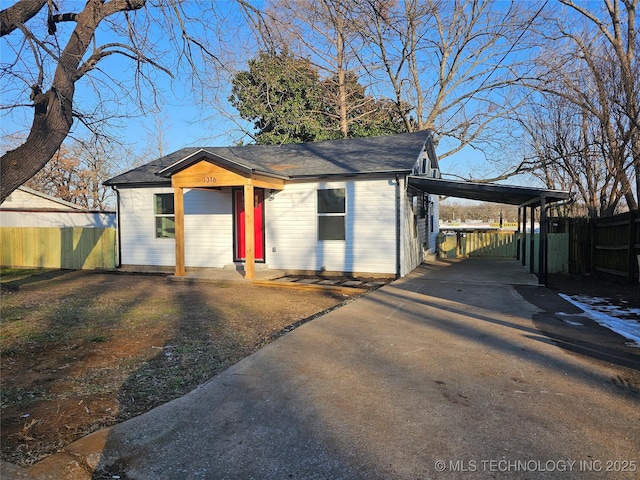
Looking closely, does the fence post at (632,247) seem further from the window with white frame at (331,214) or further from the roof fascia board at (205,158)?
the roof fascia board at (205,158)

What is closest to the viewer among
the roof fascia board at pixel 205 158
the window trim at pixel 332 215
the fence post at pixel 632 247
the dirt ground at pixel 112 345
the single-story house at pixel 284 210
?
the dirt ground at pixel 112 345

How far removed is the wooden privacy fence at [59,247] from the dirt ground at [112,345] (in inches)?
178

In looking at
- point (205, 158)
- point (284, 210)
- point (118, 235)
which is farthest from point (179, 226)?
point (118, 235)

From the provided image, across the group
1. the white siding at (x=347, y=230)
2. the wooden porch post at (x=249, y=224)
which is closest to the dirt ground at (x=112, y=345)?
the wooden porch post at (x=249, y=224)

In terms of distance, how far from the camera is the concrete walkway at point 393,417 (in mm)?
2572

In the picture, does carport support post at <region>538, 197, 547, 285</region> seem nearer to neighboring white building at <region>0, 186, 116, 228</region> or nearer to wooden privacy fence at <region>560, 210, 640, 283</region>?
wooden privacy fence at <region>560, 210, 640, 283</region>

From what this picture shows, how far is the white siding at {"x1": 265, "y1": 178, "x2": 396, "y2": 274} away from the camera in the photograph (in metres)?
10.9

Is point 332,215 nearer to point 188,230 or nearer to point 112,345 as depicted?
point 188,230

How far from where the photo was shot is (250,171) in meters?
9.91

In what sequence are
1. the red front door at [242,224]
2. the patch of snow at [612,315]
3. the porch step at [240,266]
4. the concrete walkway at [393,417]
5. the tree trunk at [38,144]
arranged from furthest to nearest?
the red front door at [242,224] < the porch step at [240,266] < the tree trunk at [38,144] < the patch of snow at [612,315] < the concrete walkway at [393,417]

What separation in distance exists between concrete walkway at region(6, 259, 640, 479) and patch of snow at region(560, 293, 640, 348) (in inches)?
13.6

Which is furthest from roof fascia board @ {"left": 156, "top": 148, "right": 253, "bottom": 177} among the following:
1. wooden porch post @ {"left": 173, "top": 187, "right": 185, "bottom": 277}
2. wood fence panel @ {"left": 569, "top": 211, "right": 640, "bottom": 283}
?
wood fence panel @ {"left": 569, "top": 211, "right": 640, "bottom": 283}

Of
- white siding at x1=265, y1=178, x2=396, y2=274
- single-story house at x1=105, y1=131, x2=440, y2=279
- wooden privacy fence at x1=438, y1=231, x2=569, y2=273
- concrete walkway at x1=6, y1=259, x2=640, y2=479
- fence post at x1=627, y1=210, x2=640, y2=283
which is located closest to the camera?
concrete walkway at x1=6, y1=259, x2=640, y2=479

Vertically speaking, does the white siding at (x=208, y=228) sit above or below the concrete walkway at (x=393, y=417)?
above
